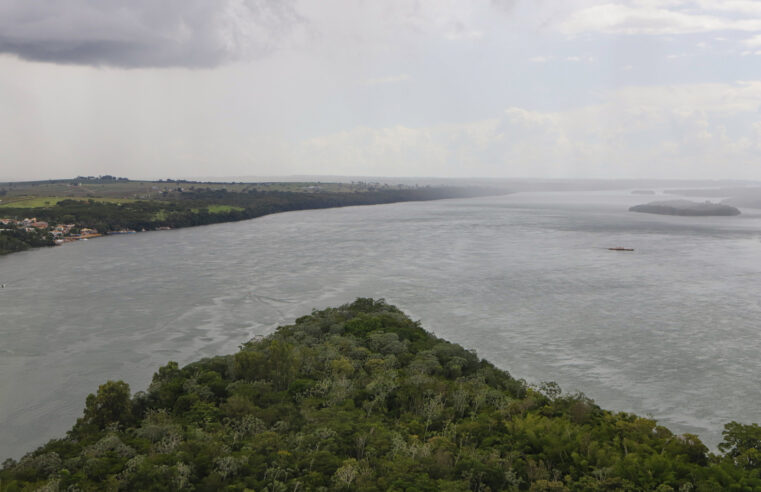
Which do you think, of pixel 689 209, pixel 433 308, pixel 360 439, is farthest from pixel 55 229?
pixel 689 209

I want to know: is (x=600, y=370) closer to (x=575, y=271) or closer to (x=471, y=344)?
(x=471, y=344)

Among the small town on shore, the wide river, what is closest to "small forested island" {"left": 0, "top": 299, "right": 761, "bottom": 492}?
the wide river

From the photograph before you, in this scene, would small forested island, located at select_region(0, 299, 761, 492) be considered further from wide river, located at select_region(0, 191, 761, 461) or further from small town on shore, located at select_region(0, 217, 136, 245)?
small town on shore, located at select_region(0, 217, 136, 245)

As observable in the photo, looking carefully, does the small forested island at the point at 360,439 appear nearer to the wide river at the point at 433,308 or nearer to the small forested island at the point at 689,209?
the wide river at the point at 433,308

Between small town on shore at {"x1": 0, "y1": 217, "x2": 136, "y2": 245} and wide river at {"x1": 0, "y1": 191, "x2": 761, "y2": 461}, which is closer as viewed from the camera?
wide river at {"x1": 0, "y1": 191, "x2": 761, "y2": 461}

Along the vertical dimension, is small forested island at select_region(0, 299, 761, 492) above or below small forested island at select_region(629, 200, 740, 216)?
below

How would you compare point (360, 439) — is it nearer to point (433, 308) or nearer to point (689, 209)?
point (433, 308)

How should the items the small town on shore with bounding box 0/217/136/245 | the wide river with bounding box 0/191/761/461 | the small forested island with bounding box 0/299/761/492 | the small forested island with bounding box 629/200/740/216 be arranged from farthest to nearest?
the small forested island with bounding box 629/200/740/216 → the small town on shore with bounding box 0/217/136/245 → the wide river with bounding box 0/191/761/461 → the small forested island with bounding box 0/299/761/492
